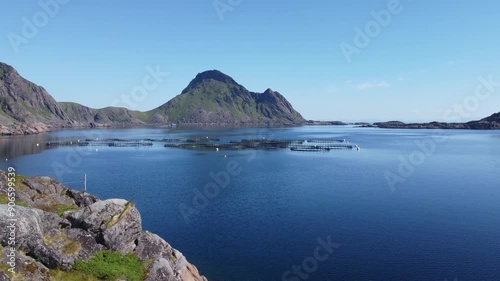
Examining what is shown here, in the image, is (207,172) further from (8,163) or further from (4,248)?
(4,248)

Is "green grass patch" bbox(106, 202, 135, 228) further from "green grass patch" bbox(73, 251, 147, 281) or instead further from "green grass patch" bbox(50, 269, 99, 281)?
"green grass patch" bbox(50, 269, 99, 281)

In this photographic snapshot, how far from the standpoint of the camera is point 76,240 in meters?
29.9

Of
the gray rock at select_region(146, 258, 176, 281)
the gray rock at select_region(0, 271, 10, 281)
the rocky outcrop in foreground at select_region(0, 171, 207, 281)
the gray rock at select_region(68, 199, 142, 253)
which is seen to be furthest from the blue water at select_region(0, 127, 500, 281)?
the gray rock at select_region(0, 271, 10, 281)

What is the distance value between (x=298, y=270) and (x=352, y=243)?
11.4 meters

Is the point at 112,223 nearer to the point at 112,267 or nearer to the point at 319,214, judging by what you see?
the point at 112,267

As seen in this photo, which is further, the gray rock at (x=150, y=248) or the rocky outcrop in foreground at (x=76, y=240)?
the gray rock at (x=150, y=248)

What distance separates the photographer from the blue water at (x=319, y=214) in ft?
141

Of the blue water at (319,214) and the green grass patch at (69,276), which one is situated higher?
the green grass patch at (69,276)

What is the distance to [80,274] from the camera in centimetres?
2739

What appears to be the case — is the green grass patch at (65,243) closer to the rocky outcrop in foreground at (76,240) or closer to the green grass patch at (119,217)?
the rocky outcrop in foreground at (76,240)

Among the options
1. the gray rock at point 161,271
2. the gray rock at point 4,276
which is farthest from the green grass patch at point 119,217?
the gray rock at point 4,276

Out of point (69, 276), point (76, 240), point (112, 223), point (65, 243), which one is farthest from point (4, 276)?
point (112, 223)

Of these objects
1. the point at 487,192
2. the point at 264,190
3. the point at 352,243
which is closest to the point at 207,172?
the point at 264,190

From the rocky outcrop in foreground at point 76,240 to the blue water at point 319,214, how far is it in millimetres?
11033
